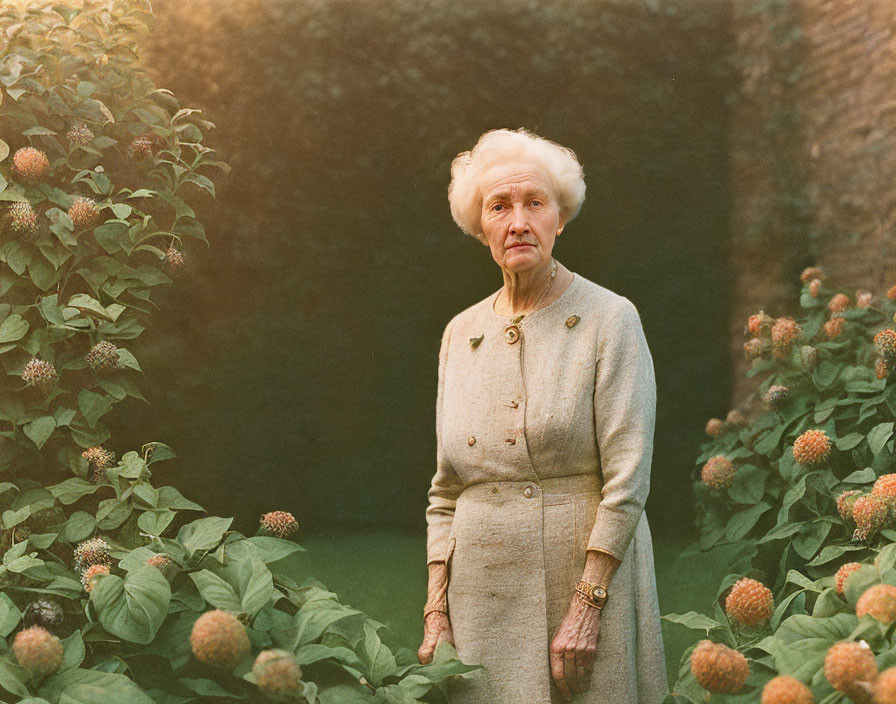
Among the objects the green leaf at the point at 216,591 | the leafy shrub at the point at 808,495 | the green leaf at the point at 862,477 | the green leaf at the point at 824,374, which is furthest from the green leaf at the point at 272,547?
the green leaf at the point at 824,374

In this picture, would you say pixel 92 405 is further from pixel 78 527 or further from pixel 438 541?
pixel 438 541

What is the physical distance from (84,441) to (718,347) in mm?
1876

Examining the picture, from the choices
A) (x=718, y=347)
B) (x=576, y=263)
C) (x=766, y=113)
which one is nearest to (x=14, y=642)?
(x=576, y=263)

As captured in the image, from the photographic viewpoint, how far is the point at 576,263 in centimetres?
260

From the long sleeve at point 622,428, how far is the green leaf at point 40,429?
123cm

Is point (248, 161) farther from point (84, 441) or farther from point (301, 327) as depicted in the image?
point (84, 441)

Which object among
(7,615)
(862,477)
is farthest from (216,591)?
(862,477)

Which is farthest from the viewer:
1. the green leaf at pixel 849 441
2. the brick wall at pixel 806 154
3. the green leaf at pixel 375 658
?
the brick wall at pixel 806 154

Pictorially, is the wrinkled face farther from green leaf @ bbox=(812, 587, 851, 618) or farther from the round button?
green leaf @ bbox=(812, 587, 851, 618)

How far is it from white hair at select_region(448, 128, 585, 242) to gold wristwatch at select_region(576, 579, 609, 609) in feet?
2.77

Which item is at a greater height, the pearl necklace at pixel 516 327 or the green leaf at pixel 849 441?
the pearl necklace at pixel 516 327

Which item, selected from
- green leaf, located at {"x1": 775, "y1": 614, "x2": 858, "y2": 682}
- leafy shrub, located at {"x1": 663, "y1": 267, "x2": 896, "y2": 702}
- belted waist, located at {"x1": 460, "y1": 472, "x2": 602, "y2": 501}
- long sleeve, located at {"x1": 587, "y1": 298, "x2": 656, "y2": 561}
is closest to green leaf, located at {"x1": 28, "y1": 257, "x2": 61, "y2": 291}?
belted waist, located at {"x1": 460, "y1": 472, "x2": 602, "y2": 501}

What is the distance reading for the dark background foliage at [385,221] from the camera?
2.27 meters

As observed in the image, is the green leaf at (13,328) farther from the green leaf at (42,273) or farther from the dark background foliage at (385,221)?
the dark background foliage at (385,221)
